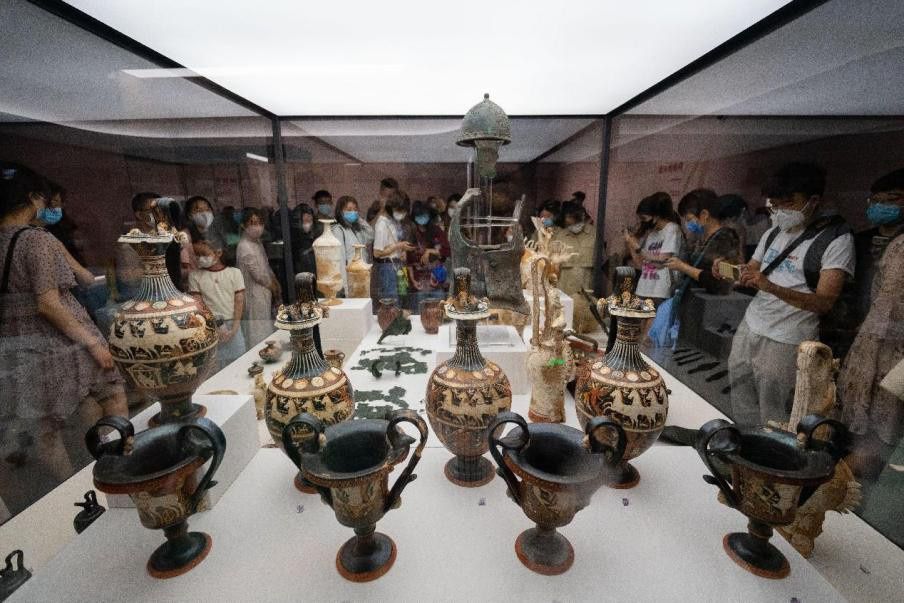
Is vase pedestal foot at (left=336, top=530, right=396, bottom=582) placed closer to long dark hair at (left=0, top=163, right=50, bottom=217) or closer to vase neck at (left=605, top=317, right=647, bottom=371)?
vase neck at (left=605, top=317, right=647, bottom=371)

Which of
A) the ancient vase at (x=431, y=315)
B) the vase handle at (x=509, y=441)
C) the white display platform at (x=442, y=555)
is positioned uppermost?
the vase handle at (x=509, y=441)

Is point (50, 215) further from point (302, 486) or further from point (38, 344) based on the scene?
point (302, 486)

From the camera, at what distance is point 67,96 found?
4.99 feet

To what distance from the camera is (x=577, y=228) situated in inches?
130

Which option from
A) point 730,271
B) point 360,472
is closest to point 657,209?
point 730,271

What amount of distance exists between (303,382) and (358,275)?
6.82 ft

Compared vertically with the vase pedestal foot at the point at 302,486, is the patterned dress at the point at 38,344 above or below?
above

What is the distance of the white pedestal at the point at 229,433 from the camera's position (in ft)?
4.28

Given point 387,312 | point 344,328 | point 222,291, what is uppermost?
point 222,291

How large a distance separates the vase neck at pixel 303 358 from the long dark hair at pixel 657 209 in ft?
7.63

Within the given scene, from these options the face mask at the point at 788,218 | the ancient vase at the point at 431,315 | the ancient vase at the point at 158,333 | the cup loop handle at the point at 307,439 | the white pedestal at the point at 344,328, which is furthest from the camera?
the ancient vase at the point at 431,315

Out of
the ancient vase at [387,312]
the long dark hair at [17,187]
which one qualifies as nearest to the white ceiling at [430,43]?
the long dark hair at [17,187]

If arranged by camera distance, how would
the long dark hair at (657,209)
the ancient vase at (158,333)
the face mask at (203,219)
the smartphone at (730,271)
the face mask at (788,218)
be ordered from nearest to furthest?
the ancient vase at (158,333) → the face mask at (788,218) → the smartphone at (730,271) → the face mask at (203,219) → the long dark hair at (657,209)

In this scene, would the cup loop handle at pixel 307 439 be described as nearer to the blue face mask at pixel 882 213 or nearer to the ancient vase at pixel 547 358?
the ancient vase at pixel 547 358
